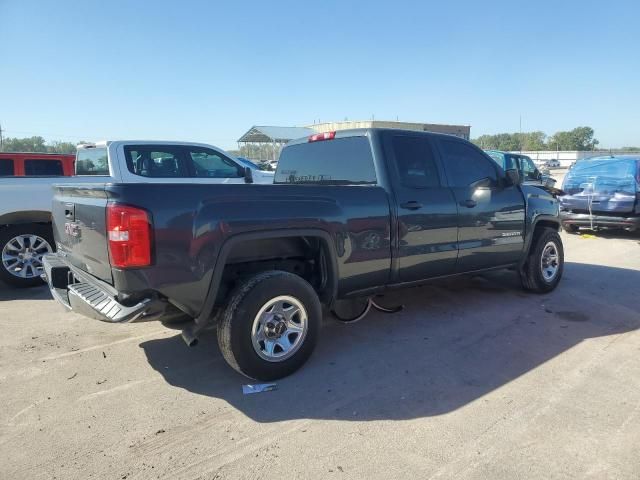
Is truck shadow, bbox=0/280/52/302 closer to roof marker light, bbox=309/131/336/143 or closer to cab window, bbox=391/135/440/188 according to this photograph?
roof marker light, bbox=309/131/336/143

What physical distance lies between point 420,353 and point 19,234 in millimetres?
5248

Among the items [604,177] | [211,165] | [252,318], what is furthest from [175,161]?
[604,177]

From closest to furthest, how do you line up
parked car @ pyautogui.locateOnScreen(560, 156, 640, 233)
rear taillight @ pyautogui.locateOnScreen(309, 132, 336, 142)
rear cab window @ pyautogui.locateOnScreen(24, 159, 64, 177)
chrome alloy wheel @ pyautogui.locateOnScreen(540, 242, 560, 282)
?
rear taillight @ pyautogui.locateOnScreen(309, 132, 336, 142), chrome alloy wheel @ pyautogui.locateOnScreen(540, 242, 560, 282), rear cab window @ pyautogui.locateOnScreen(24, 159, 64, 177), parked car @ pyautogui.locateOnScreen(560, 156, 640, 233)

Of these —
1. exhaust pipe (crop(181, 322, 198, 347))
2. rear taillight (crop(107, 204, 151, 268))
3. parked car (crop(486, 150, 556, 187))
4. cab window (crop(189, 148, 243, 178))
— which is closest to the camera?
rear taillight (crop(107, 204, 151, 268))

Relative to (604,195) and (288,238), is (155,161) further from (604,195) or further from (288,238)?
(604,195)

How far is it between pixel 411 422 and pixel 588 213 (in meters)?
9.12

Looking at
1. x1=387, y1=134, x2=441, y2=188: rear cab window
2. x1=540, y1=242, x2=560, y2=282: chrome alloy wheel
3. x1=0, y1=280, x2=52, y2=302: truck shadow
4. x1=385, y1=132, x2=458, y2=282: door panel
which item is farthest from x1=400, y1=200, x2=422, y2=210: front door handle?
x1=0, y1=280, x2=52, y2=302: truck shadow

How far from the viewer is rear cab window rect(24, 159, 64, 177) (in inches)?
356

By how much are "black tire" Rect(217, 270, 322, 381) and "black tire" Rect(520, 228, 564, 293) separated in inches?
129

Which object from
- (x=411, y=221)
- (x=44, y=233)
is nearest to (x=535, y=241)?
(x=411, y=221)

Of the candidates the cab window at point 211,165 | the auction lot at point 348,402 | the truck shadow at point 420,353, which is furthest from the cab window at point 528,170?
the auction lot at point 348,402

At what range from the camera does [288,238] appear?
3650mm

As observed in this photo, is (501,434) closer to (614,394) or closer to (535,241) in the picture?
(614,394)

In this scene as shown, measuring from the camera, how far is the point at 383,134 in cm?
422
